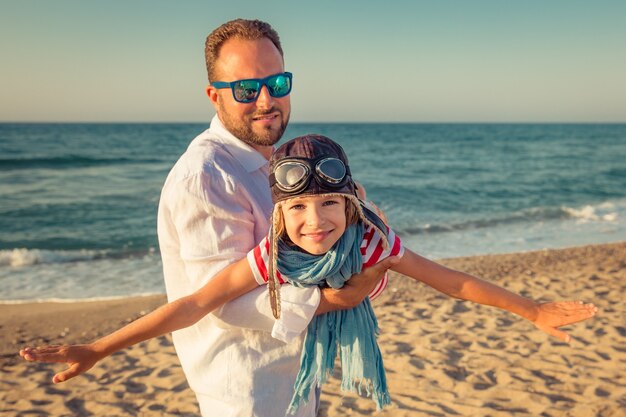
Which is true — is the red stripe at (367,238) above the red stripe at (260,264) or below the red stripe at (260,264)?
above

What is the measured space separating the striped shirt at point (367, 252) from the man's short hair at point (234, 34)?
2.55ft

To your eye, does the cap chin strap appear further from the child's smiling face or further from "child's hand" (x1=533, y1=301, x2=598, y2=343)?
"child's hand" (x1=533, y1=301, x2=598, y2=343)

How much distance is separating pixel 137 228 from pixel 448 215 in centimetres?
819

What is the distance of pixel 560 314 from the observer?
2.09 metres

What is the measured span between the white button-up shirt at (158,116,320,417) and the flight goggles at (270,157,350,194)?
0.62ft

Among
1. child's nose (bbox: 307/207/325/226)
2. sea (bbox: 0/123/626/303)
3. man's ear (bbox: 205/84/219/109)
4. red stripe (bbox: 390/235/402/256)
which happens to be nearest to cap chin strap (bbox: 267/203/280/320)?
child's nose (bbox: 307/207/325/226)

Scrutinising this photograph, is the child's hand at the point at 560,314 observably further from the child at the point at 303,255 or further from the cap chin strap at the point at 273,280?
the cap chin strap at the point at 273,280

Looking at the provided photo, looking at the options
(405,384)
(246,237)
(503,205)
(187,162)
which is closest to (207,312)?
(246,237)

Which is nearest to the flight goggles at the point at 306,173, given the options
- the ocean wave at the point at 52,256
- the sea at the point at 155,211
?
the sea at the point at 155,211

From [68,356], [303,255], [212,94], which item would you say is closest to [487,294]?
[303,255]

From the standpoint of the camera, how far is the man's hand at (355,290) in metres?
1.88

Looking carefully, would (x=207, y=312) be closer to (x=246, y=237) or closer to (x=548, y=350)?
(x=246, y=237)

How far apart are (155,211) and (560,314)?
1536 cm

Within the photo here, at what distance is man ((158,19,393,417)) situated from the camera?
6.17 feet
